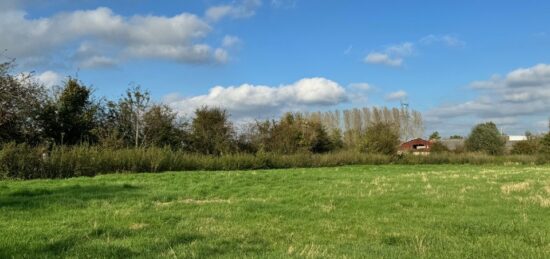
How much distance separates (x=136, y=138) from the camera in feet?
116

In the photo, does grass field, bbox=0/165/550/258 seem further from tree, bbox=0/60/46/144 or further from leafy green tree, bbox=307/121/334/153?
leafy green tree, bbox=307/121/334/153

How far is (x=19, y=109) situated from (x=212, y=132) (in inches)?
565

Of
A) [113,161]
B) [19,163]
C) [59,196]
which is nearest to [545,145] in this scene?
[113,161]

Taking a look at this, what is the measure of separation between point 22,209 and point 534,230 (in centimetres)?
907

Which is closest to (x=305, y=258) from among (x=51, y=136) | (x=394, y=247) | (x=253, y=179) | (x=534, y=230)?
(x=394, y=247)

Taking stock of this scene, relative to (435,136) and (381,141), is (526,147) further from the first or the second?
(435,136)

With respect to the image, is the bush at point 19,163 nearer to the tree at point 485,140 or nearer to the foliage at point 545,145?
the foliage at point 545,145

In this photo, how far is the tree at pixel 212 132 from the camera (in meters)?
39.5

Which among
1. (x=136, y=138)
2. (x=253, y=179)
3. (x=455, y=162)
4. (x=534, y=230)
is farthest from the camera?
(x=455, y=162)

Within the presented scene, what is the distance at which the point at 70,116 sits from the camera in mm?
33000

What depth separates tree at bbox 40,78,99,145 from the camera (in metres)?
32.0

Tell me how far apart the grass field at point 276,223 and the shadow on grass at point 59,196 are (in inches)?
1.0

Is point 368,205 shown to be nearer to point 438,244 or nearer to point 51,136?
point 438,244

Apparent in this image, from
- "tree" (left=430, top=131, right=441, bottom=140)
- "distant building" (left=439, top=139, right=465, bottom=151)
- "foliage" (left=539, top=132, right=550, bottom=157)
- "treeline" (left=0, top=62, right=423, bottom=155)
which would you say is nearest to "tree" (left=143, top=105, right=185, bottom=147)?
"treeline" (left=0, top=62, right=423, bottom=155)
